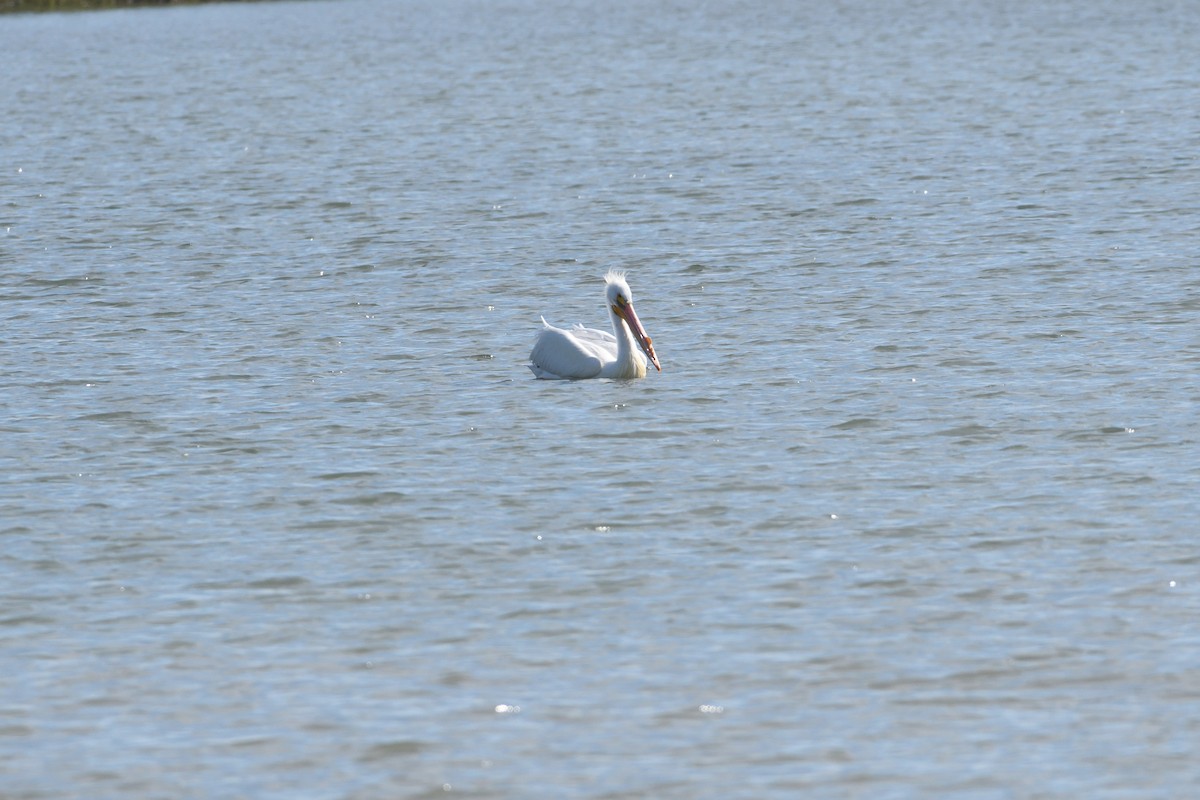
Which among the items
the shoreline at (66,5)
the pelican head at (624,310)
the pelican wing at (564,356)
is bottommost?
the shoreline at (66,5)

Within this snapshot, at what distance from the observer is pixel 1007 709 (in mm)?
9102

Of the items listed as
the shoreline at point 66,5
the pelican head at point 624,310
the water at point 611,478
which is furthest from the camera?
the shoreline at point 66,5

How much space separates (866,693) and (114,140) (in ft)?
96.1

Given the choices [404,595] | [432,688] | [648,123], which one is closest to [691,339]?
[404,595]

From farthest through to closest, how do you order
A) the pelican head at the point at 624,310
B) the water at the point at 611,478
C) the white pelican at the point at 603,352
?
1. the pelican head at the point at 624,310
2. the white pelican at the point at 603,352
3. the water at the point at 611,478

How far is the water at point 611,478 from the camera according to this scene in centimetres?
902

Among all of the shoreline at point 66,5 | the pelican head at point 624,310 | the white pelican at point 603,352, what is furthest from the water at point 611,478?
the shoreline at point 66,5

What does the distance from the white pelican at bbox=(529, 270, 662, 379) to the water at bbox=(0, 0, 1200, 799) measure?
229 mm

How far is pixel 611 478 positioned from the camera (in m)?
13.3

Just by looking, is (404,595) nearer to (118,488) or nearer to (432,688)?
(432,688)

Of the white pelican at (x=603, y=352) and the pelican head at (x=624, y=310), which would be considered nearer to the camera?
the white pelican at (x=603, y=352)

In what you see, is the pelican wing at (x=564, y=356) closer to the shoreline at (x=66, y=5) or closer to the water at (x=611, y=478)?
the water at (x=611, y=478)

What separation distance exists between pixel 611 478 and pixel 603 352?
376 cm

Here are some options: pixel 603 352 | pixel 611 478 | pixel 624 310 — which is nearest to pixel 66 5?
pixel 603 352
